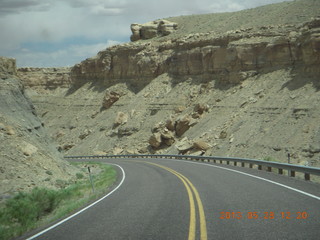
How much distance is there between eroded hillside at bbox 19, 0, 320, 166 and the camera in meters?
33.2

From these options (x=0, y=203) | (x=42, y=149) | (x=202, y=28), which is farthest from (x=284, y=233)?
(x=202, y=28)

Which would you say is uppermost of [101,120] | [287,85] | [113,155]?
[287,85]

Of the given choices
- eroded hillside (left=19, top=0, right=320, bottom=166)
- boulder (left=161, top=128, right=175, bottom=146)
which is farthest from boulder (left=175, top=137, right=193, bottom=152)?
boulder (left=161, top=128, right=175, bottom=146)

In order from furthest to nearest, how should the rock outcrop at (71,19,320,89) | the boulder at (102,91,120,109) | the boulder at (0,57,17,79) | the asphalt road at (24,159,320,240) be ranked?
the boulder at (102,91,120,109) < the rock outcrop at (71,19,320,89) < the boulder at (0,57,17,79) < the asphalt road at (24,159,320,240)

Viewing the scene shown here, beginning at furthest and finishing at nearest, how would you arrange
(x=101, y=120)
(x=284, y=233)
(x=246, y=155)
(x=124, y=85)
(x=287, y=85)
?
(x=124, y=85), (x=101, y=120), (x=287, y=85), (x=246, y=155), (x=284, y=233)

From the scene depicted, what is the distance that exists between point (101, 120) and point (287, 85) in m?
34.0

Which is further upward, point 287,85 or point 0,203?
point 287,85

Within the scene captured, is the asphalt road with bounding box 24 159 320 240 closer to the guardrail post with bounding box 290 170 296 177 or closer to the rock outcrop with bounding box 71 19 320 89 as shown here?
the guardrail post with bounding box 290 170 296 177

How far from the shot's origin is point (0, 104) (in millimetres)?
22344

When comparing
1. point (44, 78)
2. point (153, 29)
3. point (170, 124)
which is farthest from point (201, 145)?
point (44, 78)

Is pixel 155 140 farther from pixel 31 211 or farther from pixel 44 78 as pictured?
pixel 44 78

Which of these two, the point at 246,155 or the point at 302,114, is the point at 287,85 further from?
the point at 246,155

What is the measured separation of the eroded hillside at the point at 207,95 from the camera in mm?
33188
